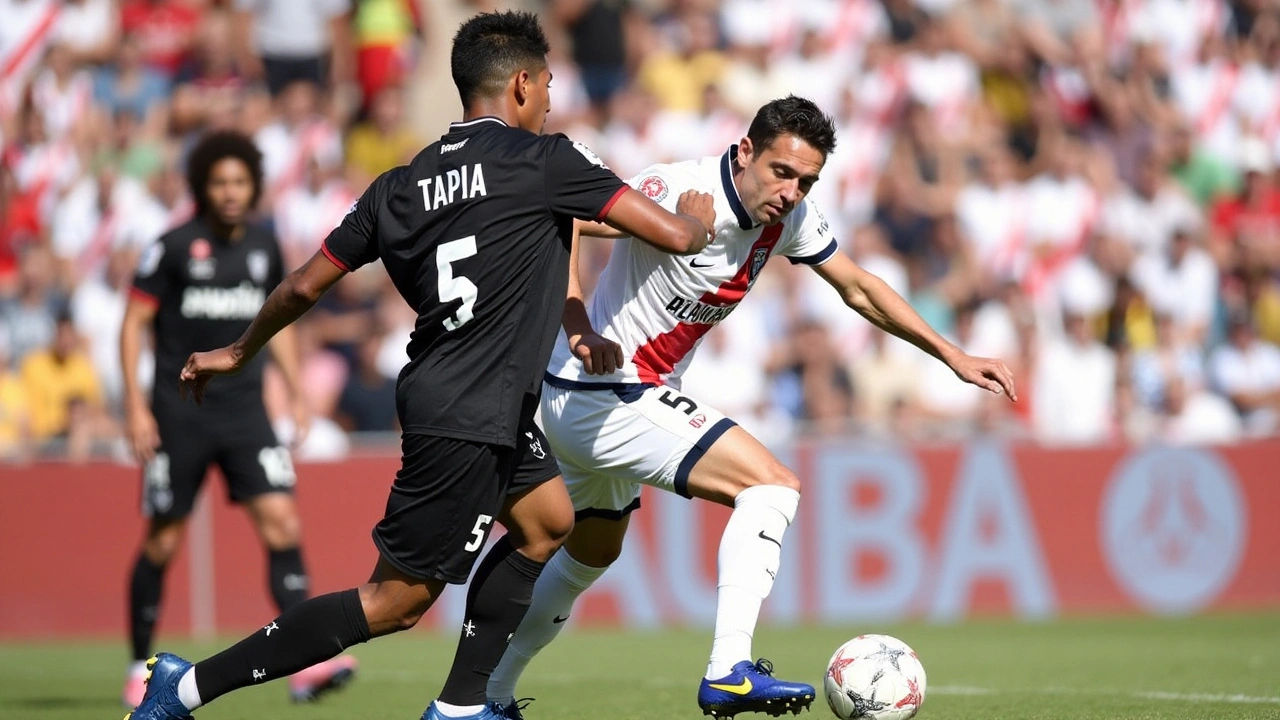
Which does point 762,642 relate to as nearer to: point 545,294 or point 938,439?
point 938,439

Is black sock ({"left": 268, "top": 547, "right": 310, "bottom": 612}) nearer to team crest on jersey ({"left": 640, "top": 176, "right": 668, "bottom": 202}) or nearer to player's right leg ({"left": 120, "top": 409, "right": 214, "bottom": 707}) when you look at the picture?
player's right leg ({"left": 120, "top": 409, "right": 214, "bottom": 707})

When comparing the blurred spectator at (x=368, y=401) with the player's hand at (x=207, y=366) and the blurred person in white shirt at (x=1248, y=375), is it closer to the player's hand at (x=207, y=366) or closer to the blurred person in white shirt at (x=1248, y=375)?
the blurred person in white shirt at (x=1248, y=375)

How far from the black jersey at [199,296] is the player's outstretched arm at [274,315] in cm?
298

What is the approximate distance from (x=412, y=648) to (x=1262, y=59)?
1269cm

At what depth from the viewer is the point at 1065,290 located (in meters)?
16.9

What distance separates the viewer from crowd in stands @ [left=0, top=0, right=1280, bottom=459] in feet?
48.6

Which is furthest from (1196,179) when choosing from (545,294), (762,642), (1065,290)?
(545,294)

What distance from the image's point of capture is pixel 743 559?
6.41 meters

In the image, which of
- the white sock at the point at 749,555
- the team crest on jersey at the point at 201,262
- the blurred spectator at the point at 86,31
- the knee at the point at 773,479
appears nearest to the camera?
the white sock at the point at 749,555

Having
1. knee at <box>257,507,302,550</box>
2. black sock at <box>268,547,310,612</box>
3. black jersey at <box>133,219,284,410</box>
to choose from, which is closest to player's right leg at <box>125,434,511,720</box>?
black sock at <box>268,547,310,612</box>

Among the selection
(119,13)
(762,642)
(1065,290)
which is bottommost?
(762,642)

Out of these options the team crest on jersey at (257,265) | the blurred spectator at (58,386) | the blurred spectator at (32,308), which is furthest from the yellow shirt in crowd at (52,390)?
the team crest on jersey at (257,265)

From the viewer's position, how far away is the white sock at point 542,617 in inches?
276

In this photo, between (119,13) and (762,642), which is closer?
(762,642)
